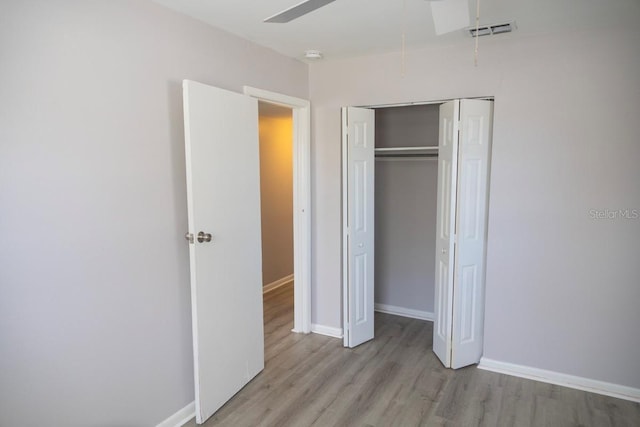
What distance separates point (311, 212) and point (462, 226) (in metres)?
1.34

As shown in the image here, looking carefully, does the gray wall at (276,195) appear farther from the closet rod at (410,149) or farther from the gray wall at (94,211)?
the gray wall at (94,211)

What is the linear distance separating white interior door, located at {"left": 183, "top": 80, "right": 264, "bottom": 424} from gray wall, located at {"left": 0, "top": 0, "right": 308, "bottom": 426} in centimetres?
14

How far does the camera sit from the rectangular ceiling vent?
2541 millimetres

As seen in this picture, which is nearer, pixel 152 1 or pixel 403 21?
pixel 152 1

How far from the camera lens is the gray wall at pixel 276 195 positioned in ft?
16.4

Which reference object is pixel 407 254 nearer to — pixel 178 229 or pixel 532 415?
pixel 532 415

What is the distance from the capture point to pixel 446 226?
3.05 metres

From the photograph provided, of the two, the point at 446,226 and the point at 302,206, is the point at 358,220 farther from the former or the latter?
the point at 446,226

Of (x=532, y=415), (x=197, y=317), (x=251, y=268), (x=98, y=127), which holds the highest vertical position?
(x=98, y=127)

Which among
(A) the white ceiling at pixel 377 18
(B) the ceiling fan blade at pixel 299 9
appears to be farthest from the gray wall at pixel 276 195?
(B) the ceiling fan blade at pixel 299 9

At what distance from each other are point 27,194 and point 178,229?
829 millimetres

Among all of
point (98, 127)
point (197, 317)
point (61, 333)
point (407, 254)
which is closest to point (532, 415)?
point (407, 254)

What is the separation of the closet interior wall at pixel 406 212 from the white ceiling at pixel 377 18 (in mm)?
1114

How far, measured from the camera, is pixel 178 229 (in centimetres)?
239
